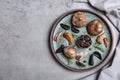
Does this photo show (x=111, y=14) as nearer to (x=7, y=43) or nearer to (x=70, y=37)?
(x=70, y=37)

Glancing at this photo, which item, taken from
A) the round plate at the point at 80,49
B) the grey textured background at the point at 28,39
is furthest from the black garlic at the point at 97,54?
the grey textured background at the point at 28,39

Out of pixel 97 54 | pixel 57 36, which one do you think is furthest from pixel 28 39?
pixel 97 54

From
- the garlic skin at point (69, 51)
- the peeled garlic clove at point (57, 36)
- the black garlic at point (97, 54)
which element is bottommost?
the black garlic at point (97, 54)

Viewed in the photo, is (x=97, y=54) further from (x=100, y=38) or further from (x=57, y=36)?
(x=57, y=36)

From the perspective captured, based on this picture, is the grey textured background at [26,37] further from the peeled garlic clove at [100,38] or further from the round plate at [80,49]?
the peeled garlic clove at [100,38]

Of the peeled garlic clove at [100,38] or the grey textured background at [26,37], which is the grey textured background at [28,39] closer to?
the grey textured background at [26,37]

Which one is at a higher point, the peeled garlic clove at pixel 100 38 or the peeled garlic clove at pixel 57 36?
the peeled garlic clove at pixel 57 36

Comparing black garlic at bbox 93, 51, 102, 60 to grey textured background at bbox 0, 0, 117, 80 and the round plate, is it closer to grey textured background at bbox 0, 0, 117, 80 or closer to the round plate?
the round plate

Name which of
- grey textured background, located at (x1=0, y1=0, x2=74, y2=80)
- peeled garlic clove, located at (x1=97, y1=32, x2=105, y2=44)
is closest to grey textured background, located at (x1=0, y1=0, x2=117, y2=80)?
grey textured background, located at (x1=0, y1=0, x2=74, y2=80)

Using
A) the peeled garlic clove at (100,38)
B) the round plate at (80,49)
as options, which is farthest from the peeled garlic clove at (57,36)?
the peeled garlic clove at (100,38)
